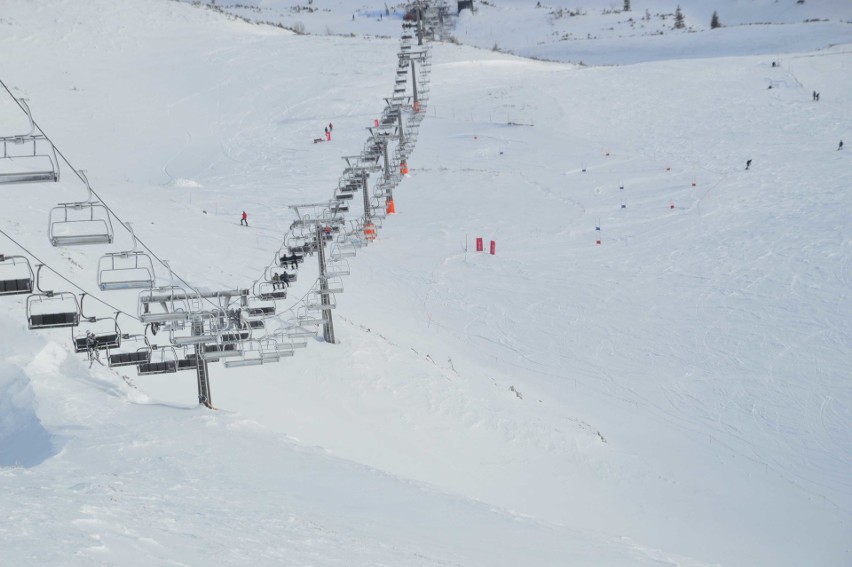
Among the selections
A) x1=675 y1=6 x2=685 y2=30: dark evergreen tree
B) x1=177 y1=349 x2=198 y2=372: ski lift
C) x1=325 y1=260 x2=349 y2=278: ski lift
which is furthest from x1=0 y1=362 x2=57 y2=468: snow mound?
x1=675 y1=6 x2=685 y2=30: dark evergreen tree

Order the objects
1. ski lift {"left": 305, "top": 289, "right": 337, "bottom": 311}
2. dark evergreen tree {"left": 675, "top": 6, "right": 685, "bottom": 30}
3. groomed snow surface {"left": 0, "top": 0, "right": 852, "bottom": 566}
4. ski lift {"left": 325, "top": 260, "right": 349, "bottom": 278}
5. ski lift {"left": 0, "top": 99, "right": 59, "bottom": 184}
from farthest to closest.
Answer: dark evergreen tree {"left": 675, "top": 6, "right": 685, "bottom": 30}, ski lift {"left": 325, "top": 260, "right": 349, "bottom": 278}, ski lift {"left": 305, "top": 289, "right": 337, "bottom": 311}, groomed snow surface {"left": 0, "top": 0, "right": 852, "bottom": 566}, ski lift {"left": 0, "top": 99, "right": 59, "bottom": 184}

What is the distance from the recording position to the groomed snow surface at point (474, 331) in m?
12.5

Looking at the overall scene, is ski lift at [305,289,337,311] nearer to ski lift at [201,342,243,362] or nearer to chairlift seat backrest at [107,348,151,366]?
ski lift at [201,342,243,362]

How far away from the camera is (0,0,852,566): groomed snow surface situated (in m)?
12.5

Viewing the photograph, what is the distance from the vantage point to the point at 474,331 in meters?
27.7

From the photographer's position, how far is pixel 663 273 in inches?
1240

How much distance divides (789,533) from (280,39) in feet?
194

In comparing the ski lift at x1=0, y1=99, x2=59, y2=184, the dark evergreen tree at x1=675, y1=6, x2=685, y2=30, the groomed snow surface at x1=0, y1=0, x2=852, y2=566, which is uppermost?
the dark evergreen tree at x1=675, y1=6, x2=685, y2=30

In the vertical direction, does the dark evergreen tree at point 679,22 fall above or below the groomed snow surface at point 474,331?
above

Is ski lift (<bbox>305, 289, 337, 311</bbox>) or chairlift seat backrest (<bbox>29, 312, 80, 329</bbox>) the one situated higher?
chairlift seat backrest (<bbox>29, 312, 80, 329</bbox>)

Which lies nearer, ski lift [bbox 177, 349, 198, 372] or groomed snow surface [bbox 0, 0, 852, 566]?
groomed snow surface [bbox 0, 0, 852, 566]

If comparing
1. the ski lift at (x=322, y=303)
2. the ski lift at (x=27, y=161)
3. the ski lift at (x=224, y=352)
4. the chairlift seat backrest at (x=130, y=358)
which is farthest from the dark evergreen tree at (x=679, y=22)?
the chairlift seat backrest at (x=130, y=358)

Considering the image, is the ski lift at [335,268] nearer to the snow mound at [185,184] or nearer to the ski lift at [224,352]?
the ski lift at [224,352]

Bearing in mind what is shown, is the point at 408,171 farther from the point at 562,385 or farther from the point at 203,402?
the point at 203,402
